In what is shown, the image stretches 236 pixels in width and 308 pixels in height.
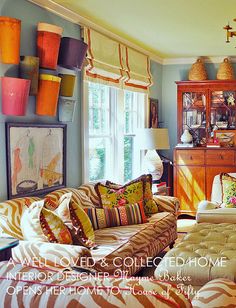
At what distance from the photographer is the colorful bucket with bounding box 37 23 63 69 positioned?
12.3 ft

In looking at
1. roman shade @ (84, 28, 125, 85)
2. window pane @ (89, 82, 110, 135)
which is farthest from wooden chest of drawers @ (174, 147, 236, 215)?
roman shade @ (84, 28, 125, 85)

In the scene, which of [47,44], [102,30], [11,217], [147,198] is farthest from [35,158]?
[102,30]

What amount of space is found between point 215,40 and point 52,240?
3797mm

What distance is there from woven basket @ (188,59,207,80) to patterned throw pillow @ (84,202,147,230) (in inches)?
126

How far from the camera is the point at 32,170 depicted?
383cm

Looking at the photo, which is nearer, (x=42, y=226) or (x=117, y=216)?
(x=42, y=226)

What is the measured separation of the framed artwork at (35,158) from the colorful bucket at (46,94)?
16cm

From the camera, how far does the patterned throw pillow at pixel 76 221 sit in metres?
3.21

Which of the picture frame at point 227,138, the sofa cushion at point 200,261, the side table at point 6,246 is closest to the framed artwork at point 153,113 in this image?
the picture frame at point 227,138

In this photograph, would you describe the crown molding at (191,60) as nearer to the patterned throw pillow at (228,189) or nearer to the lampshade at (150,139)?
the lampshade at (150,139)

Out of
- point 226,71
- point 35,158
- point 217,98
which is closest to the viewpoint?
point 35,158

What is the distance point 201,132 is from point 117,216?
10.9 ft

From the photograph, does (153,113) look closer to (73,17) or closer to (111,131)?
(111,131)

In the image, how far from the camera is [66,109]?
420 cm
